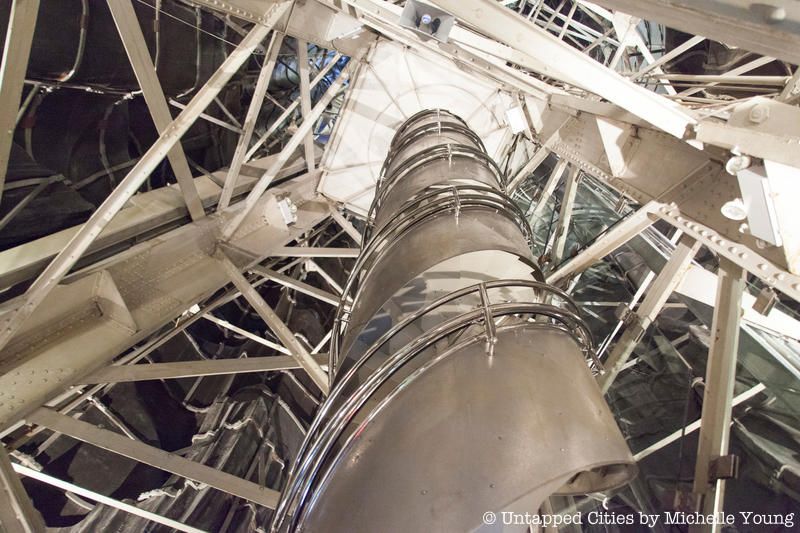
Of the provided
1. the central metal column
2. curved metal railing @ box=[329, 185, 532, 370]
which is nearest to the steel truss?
curved metal railing @ box=[329, 185, 532, 370]

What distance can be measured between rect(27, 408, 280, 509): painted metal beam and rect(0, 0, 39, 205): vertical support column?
1958 millimetres

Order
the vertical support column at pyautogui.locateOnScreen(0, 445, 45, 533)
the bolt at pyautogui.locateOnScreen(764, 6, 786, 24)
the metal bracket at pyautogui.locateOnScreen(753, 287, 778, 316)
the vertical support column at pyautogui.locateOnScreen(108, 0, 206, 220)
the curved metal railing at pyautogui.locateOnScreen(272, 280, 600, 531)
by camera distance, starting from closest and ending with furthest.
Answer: the bolt at pyautogui.locateOnScreen(764, 6, 786, 24)
the curved metal railing at pyautogui.locateOnScreen(272, 280, 600, 531)
the metal bracket at pyautogui.locateOnScreen(753, 287, 778, 316)
the vertical support column at pyautogui.locateOnScreen(0, 445, 45, 533)
the vertical support column at pyautogui.locateOnScreen(108, 0, 206, 220)

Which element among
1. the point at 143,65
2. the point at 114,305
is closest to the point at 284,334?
the point at 114,305

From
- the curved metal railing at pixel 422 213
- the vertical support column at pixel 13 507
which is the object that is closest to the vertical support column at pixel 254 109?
the curved metal railing at pixel 422 213

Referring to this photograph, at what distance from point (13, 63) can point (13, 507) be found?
128 inches

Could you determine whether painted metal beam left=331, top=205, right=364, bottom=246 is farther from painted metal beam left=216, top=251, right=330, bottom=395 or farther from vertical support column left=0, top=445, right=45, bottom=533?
vertical support column left=0, top=445, right=45, bottom=533

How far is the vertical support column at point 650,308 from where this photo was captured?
3.33 metres

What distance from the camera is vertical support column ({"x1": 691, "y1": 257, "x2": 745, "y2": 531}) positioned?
256 centimetres

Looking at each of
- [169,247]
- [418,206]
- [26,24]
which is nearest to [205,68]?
[169,247]

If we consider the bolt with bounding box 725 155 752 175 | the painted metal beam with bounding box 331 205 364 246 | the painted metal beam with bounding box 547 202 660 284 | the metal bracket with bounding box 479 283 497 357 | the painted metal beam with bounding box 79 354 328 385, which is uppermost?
the painted metal beam with bounding box 331 205 364 246

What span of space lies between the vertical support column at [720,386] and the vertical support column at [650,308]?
0.48 meters

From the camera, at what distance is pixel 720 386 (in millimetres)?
2697

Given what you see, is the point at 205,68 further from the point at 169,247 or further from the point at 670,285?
the point at 670,285

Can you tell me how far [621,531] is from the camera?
4.71 metres
